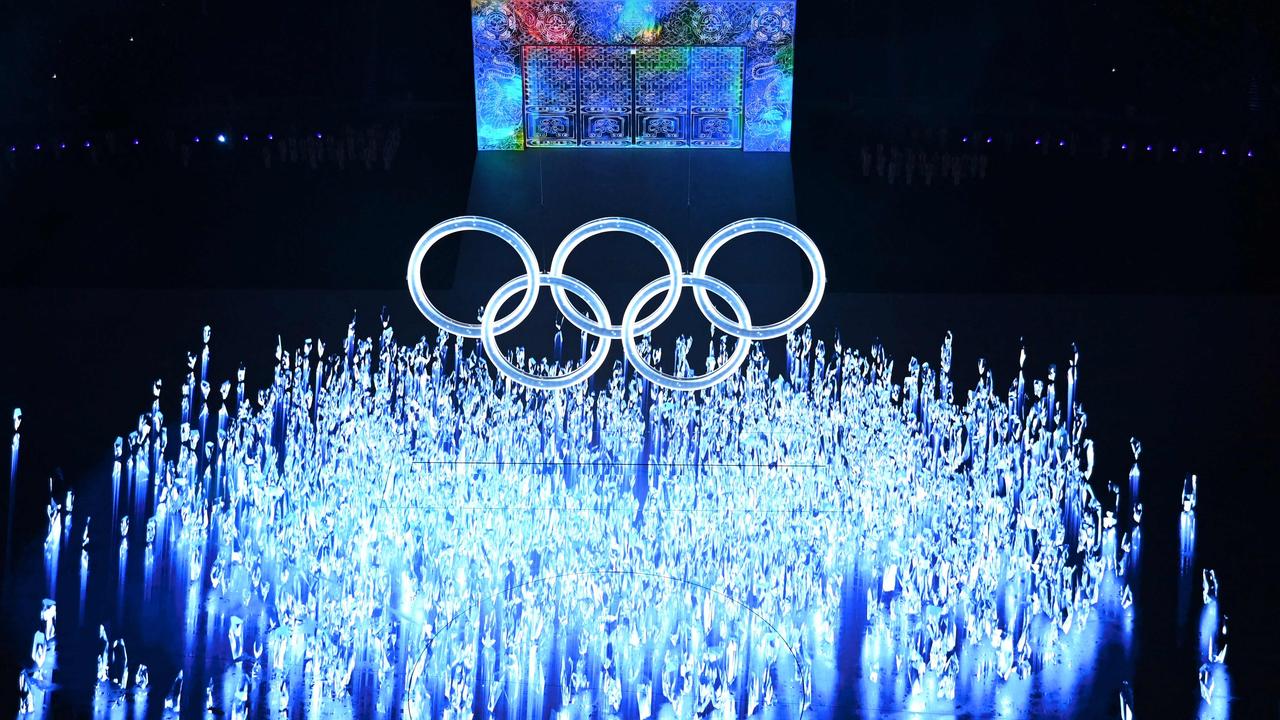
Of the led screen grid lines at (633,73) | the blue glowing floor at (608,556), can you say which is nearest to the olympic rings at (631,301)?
the blue glowing floor at (608,556)

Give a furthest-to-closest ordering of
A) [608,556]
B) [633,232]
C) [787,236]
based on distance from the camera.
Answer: [633,232] < [787,236] < [608,556]

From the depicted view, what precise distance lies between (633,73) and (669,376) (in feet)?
24.7

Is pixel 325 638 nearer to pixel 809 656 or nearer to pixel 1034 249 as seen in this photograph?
pixel 809 656

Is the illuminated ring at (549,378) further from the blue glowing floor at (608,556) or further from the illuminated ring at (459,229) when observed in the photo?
the blue glowing floor at (608,556)

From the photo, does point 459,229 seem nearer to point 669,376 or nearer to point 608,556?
point 669,376

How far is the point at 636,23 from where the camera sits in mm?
15047

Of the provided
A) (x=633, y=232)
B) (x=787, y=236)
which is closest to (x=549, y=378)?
(x=633, y=232)

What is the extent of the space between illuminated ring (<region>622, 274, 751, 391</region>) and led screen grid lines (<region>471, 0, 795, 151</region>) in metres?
7.04

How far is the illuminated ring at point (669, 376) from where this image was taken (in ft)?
27.2

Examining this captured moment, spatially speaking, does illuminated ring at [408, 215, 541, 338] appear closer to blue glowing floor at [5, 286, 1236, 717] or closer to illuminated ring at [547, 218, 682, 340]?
illuminated ring at [547, 218, 682, 340]

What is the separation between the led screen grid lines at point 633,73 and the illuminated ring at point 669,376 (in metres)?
7.04

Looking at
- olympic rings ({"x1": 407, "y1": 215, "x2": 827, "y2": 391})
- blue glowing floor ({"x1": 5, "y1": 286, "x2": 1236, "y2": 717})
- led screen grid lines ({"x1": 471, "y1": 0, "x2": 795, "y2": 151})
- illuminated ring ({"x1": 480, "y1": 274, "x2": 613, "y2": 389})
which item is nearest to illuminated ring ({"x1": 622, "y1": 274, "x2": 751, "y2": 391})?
olympic rings ({"x1": 407, "y1": 215, "x2": 827, "y2": 391})

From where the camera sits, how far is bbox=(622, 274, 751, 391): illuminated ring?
830 centimetres

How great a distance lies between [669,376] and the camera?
8422mm
